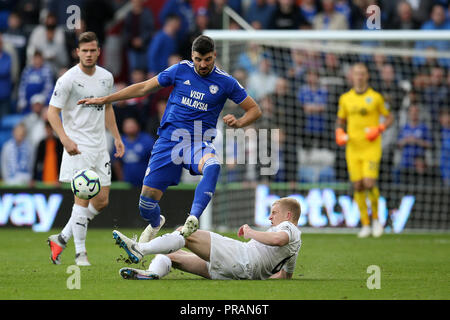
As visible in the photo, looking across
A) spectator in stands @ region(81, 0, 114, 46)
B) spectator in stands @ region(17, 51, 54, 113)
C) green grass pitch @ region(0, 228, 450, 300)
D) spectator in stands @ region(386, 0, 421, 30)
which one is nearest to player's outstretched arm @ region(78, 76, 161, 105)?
green grass pitch @ region(0, 228, 450, 300)

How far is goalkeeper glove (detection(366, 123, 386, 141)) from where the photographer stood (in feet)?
46.1

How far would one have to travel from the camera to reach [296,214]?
782cm

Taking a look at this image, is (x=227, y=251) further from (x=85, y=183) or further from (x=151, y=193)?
(x=85, y=183)

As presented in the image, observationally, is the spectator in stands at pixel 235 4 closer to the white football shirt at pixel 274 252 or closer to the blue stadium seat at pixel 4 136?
the blue stadium seat at pixel 4 136

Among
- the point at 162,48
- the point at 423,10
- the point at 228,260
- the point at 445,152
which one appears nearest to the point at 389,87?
the point at 445,152

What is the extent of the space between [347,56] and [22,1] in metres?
7.46

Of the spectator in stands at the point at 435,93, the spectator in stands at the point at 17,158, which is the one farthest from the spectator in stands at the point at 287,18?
the spectator in stands at the point at 17,158

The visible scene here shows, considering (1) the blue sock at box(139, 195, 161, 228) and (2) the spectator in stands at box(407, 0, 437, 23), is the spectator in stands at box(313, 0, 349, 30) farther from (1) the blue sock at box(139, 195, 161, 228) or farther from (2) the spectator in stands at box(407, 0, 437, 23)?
(1) the blue sock at box(139, 195, 161, 228)

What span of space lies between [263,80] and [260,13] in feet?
5.96

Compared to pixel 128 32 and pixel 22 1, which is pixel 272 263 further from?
pixel 22 1

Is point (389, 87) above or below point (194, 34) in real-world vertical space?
below

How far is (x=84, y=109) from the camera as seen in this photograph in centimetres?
972

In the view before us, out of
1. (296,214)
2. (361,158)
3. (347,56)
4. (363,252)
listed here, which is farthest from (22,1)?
(296,214)

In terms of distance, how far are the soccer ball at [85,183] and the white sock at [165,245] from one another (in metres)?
1.65
